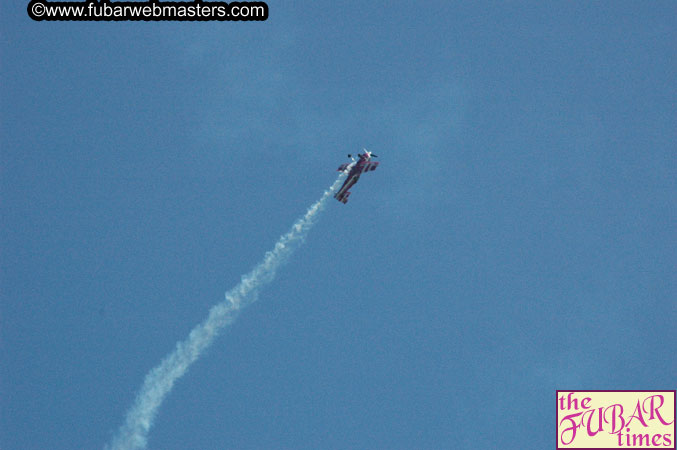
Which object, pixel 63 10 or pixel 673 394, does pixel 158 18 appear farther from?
pixel 673 394

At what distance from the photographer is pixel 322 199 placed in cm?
14988

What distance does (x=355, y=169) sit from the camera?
147m

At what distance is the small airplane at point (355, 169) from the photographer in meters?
147

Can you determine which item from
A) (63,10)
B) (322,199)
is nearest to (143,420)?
(322,199)
